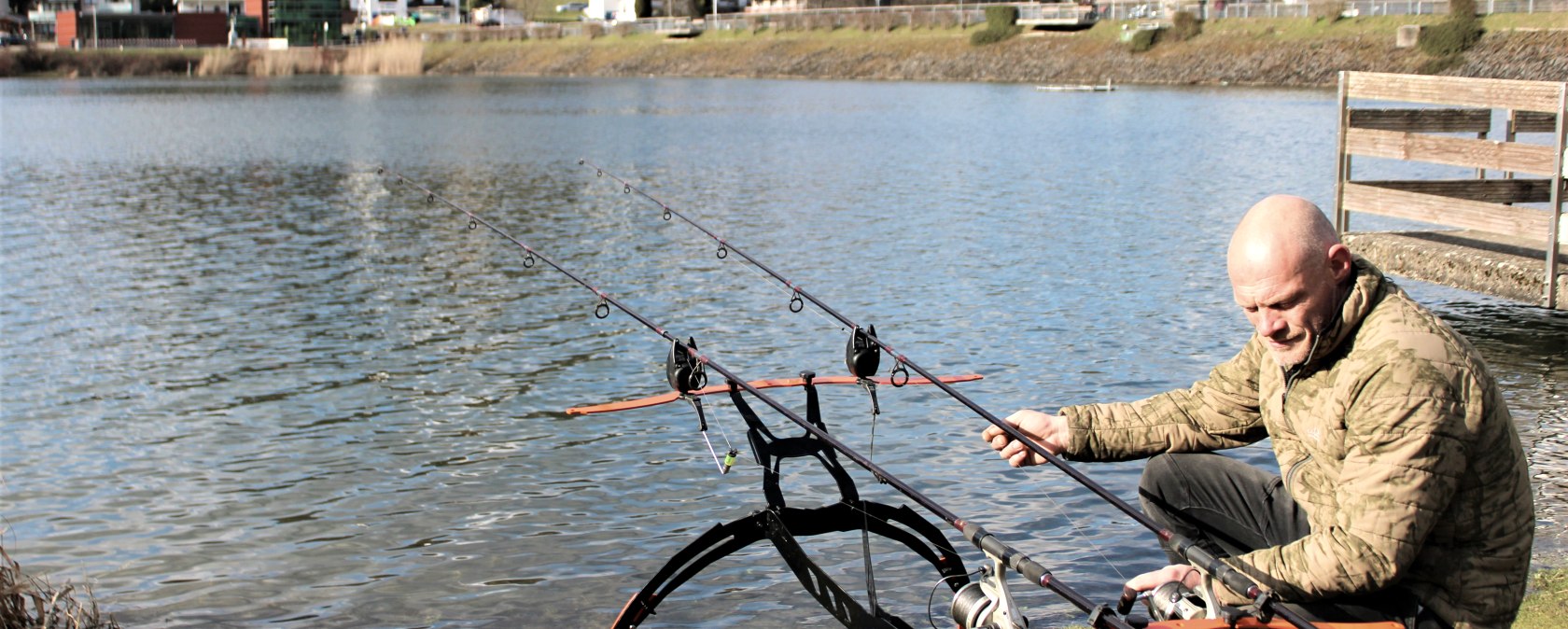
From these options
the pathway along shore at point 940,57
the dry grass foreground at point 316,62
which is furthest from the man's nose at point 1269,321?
the dry grass foreground at point 316,62

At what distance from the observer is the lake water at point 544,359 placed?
7.71m

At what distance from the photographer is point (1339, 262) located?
3.57m

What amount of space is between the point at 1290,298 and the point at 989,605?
1.14 m

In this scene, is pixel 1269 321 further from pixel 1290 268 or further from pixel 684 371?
pixel 684 371

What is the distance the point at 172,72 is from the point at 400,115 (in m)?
61.9

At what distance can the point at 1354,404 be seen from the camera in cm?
352

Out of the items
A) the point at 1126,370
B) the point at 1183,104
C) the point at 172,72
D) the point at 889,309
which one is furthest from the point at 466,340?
the point at 172,72

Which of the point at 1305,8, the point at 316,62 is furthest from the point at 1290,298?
the point at 316,62

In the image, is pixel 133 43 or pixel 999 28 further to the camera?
pixel 133 43

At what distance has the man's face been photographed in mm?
3557

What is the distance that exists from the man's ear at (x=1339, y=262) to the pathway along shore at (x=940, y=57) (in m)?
53.5

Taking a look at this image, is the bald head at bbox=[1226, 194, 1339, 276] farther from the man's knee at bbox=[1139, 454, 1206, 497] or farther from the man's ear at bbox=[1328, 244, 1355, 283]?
the man's knee at bbox=[1139, 454, 1206, 497]

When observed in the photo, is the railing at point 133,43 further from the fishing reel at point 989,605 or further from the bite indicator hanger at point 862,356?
the fishing reel at point 989,605


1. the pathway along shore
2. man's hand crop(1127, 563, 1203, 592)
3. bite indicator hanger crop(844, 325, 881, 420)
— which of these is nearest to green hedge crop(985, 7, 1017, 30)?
the pathway along shore
